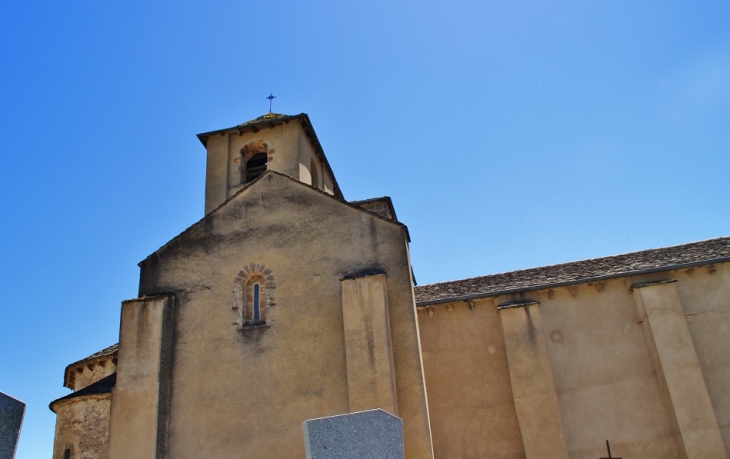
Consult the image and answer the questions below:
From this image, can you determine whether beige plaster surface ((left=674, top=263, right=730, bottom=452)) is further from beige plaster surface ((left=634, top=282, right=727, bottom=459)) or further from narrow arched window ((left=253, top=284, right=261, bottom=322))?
narrow arched window ((left=253, top=284, right=261, bottom=322))

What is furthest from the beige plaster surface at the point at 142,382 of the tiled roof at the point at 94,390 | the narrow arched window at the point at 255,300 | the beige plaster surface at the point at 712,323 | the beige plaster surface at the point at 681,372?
the beige plaster surface at the point at 712,323

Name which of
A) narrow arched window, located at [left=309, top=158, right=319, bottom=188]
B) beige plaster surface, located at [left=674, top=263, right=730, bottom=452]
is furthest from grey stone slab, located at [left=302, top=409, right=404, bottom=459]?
narrow arched window, located at [left=309, top=158, right=319, bottom=188]

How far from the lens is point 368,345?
12.0 metres

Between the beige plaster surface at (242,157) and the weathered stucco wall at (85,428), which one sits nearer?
the weathered stucco wall at (85,428)

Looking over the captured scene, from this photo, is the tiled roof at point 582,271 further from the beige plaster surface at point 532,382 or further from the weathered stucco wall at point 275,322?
the weathered stucco wall at point 275,322

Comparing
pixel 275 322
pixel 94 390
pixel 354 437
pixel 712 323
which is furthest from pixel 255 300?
pixel 712 323

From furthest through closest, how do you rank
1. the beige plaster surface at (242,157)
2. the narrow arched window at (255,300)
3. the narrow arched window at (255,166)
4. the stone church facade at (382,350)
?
the narrow arched window at (255,166) < the beige plaster surface at (242,157) < the narrow arched window at (255,300) < the stone church facade at (382,350)

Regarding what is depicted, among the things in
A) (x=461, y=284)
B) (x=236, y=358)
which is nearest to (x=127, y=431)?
(x=236, y=358)

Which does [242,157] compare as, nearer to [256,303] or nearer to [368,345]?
[256,303]

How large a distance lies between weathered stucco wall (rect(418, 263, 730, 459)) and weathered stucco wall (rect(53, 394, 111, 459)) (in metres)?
7.54

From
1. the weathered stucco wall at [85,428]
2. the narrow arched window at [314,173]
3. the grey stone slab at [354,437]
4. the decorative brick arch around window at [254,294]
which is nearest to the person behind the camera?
the grey stone slab at [354,437]

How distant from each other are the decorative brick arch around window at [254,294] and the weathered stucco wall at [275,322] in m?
0.09

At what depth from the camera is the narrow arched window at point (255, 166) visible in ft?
61.8

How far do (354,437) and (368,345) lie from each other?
19.2 feet
